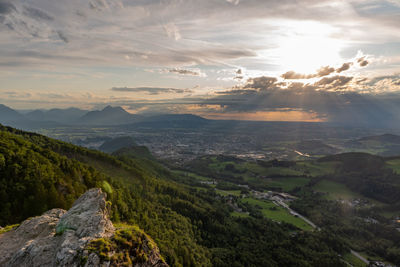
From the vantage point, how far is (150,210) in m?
101

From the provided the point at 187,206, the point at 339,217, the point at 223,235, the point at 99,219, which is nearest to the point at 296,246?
the point at 223,235

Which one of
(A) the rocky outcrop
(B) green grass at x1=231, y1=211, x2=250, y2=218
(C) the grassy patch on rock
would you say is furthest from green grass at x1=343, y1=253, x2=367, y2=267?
(C) the grassy patch on rock

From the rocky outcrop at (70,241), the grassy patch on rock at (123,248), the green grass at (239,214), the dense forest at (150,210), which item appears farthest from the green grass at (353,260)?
the grassy patch on rock at (123,248)

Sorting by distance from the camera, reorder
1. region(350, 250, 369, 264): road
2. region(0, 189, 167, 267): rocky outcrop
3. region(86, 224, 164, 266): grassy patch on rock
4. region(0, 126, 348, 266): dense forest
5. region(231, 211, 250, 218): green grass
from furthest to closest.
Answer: region(231, 211, 250, 218): green grass, region(350, 250, 369, 264): road, region(0, 126, 348, 266): dense forest, region(86, 224, 164, 266): grassy patch on rock, region(0, 189, 167, 267): rocky outcrop

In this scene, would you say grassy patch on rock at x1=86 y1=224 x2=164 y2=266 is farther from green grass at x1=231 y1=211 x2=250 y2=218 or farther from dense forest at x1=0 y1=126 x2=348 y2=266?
green grass at x1=231 y1=211 x2=250 y2=218

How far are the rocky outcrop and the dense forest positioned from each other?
89.3 feet

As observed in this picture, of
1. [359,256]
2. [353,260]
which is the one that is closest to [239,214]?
[353,260]

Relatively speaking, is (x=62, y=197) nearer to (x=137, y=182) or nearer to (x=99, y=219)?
(x=99, y=219)

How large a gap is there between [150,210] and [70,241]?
288 ft

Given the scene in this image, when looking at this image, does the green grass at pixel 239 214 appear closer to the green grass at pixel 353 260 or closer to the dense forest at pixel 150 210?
Answer: the dense forest at pixel 150 210

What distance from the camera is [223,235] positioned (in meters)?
127

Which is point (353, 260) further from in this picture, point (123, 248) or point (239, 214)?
point (123, 248)

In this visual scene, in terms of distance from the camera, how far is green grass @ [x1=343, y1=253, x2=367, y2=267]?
131250 millimetres

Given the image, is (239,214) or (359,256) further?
(239,214)
